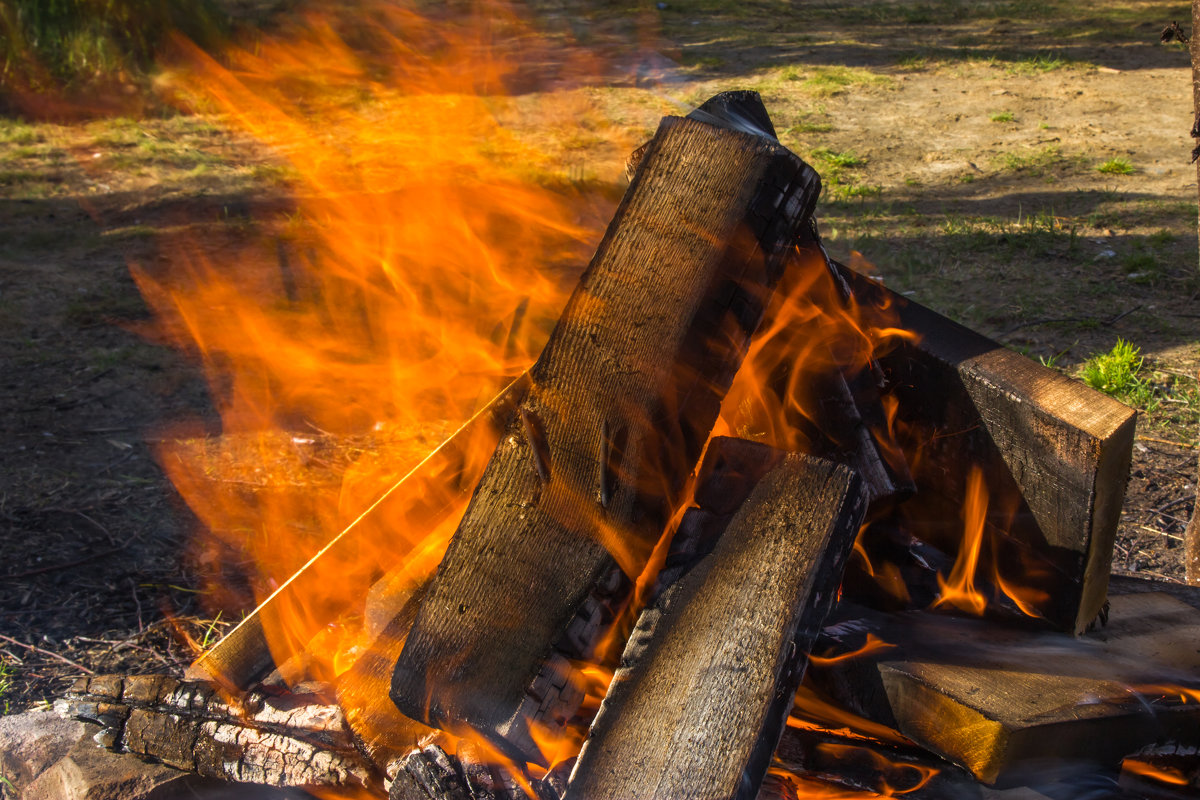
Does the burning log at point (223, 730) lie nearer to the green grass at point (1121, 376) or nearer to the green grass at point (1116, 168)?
the green grass at point (1121, 376)

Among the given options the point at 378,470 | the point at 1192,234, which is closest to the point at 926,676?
the point at 378,470

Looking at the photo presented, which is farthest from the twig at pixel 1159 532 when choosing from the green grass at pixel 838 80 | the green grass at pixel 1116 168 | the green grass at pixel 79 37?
the green grass at pixel 79 37

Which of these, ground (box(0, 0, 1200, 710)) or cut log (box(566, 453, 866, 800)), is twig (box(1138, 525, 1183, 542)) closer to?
ground (box(0, 0, 1200, 710))

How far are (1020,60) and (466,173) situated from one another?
5716 millimetres

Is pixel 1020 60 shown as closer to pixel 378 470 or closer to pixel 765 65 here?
pixel 765 65

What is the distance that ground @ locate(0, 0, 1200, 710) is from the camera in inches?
125

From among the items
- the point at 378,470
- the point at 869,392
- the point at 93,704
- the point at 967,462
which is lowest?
the point at 378,470

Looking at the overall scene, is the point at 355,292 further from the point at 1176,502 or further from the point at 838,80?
the point at 838,80

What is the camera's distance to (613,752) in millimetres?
1595

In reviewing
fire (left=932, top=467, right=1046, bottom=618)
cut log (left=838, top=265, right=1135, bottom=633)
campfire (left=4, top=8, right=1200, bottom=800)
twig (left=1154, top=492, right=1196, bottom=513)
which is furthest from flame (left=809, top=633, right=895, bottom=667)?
twig (left=1154, top=492, right=1196, bottom=513)

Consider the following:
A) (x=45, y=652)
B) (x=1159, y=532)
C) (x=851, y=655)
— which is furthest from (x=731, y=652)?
(x=1159, y=532)

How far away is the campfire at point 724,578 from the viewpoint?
1646mm

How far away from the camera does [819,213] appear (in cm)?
630

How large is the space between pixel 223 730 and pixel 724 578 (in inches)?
42.2
